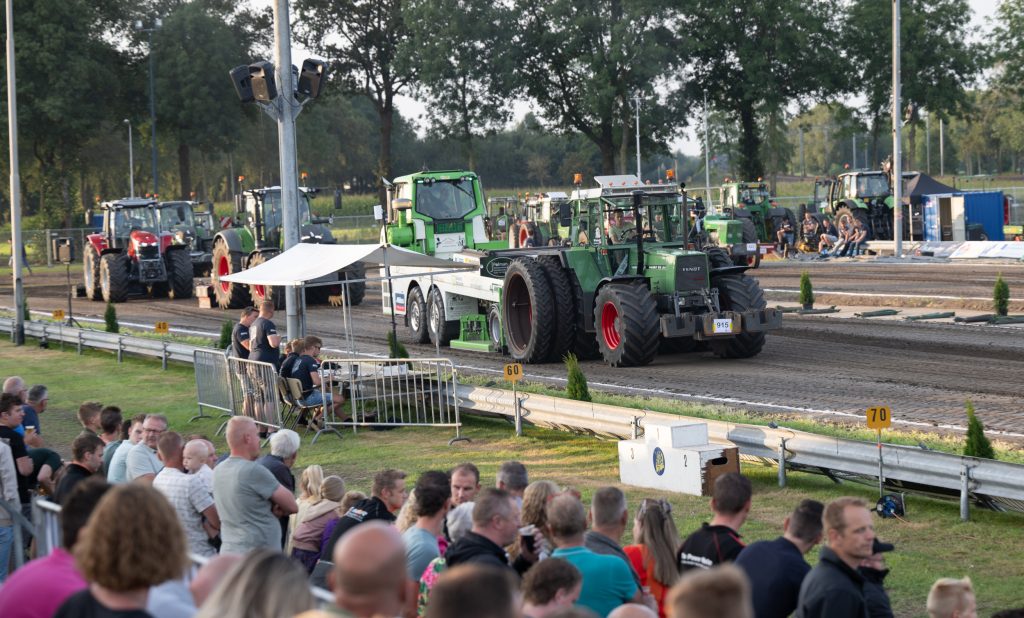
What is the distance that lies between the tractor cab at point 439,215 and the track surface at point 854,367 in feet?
6.07

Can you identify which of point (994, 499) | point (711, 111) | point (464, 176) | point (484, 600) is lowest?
point (994, 499)

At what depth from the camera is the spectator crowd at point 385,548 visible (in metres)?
3.75

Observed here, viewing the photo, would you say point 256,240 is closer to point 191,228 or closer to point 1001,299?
point 191,228

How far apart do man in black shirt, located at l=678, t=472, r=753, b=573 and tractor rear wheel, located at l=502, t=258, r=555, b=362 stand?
1262 cm

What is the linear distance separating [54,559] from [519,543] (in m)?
2.35

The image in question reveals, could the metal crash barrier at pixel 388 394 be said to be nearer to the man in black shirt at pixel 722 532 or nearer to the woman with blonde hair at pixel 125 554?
the man in black shirt at pixel 722 532

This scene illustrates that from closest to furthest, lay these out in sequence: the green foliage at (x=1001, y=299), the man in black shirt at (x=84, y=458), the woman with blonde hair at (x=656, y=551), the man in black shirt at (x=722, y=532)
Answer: the man in black shirt at (x=722, y=532) < the woman with blonde hair at (x=656, y=551) < the man in black shirt at (x=84, y=458) < the green foliage at (x=1001, y=299)

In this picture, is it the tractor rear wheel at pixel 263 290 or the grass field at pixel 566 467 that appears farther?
the tractor rear wheel at pixel 263 290

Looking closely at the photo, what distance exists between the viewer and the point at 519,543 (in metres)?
6.36

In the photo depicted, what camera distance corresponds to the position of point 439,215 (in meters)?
25.5

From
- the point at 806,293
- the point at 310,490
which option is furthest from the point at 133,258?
the point at 310,490

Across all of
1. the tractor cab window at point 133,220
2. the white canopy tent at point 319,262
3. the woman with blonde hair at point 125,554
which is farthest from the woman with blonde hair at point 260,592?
the tractor cab window at point 133,220

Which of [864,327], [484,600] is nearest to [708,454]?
[484,600]

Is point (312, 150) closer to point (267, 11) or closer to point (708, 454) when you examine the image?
point (267, 11)
